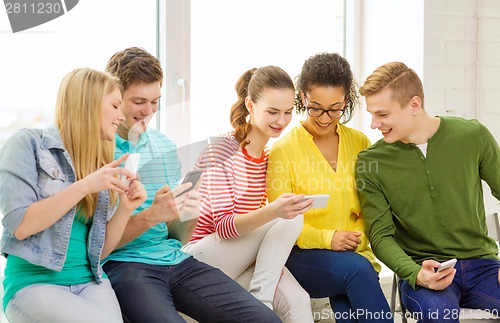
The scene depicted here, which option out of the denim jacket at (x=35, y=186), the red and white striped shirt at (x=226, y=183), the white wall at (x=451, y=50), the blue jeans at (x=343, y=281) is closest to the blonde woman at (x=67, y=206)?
the denim jacket at (x=35, y=186)

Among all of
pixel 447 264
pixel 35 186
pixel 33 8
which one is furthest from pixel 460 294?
pixel 33 8

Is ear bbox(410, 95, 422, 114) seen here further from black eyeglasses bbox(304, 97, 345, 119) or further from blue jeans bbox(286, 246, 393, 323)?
blue jeans bbox(286, 246, 393, 323)

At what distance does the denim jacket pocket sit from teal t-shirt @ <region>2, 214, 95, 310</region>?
0.11 meters

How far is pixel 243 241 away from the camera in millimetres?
2041

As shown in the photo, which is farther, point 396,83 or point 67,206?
point 396,83

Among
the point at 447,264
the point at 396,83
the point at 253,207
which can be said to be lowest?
the point at 447,264

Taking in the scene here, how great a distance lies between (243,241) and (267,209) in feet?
0.46

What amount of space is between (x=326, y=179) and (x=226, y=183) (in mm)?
325

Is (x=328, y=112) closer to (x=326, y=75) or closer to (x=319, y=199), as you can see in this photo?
(x=326, y=75)

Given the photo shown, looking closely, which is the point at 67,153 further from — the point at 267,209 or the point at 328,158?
the point at 328,158

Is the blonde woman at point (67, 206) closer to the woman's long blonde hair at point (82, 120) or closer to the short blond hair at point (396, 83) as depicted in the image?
the woman's long blonde hair at point (82, 120)

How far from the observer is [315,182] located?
2.18 m

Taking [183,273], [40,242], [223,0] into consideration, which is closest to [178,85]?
[223,0]

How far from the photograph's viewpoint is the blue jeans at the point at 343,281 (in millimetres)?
1966
